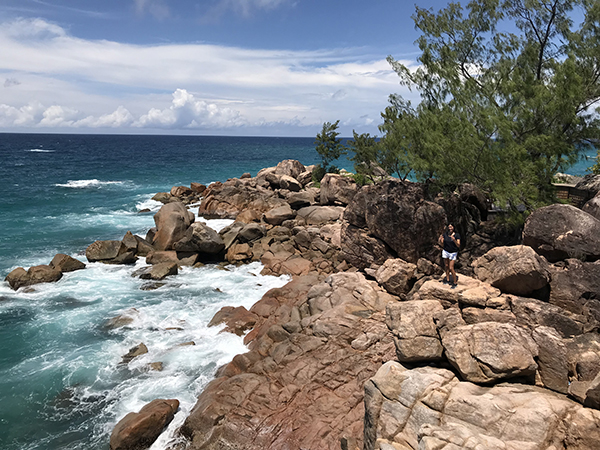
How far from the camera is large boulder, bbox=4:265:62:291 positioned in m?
27.2

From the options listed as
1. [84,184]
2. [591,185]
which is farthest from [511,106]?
[84,184]

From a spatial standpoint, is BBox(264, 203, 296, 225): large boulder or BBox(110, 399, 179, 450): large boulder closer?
BBox(110, 399, 179, 450): large boulder

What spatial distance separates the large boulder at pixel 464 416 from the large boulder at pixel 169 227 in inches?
971

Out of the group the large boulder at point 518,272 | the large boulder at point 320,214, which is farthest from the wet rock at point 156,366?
the large boulder at point 320,214

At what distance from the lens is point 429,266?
21172mm

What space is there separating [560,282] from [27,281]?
31.1 m

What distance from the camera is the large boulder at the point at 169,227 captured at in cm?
3309

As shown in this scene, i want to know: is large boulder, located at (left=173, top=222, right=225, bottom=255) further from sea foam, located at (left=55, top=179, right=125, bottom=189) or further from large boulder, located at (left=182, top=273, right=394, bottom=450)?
sea foam, located at (left=55, top=179, right=125, bottom=189)

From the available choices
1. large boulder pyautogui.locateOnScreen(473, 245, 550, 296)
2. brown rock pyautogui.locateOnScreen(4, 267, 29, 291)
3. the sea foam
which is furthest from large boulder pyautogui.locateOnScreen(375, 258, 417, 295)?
the sea foam

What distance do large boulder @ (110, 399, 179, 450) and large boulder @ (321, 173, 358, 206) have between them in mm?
26906

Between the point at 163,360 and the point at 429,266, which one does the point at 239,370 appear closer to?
the point at 163,360

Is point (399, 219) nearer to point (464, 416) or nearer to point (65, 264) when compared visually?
point (464, 416)

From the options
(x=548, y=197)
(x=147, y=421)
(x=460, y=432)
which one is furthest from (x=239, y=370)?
(x=548, y=197)

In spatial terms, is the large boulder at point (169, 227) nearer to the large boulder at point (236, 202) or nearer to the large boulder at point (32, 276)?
the large boulder at point (32, 276)
